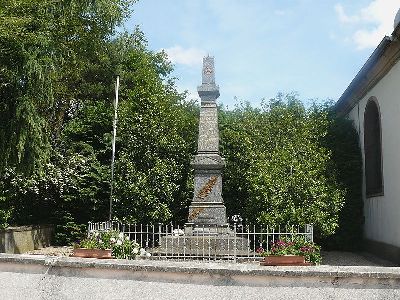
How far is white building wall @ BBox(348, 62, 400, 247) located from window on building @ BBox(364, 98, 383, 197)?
47 centimetres

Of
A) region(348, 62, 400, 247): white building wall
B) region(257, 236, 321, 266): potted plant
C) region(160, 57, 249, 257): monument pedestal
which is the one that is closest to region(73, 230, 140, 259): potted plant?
region(160, 57, 249, 257): monument pedestal

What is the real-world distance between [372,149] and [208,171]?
22.9ft

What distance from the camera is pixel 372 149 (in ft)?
57.2

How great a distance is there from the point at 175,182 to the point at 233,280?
13.1 metres

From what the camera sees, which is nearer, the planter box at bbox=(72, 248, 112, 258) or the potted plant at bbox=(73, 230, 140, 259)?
the planter box at bbox=(72, 248, 112, 258)

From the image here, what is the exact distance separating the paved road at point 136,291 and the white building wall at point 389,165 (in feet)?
35.9

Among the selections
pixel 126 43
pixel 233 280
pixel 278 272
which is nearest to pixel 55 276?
pixel 233 280

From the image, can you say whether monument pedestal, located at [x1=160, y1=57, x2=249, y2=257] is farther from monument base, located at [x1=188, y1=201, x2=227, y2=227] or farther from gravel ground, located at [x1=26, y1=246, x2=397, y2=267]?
gravel ground, located at [x1=26, y1=246, x2=397, y2=267]

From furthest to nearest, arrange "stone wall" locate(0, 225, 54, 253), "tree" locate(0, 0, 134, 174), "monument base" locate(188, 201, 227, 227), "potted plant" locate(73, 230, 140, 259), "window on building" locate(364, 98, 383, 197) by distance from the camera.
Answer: "window on building" locate(364, 98, 383, 197) → "stone wall" locate(0, 225, 54, 253) → "monument base" locate(188, 201, 227, 227) → "tree" locate(0, 0, 134, 174) → "potted plant" locate(73, 230, 140, 259)

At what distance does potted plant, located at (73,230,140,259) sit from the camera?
8.86 metres

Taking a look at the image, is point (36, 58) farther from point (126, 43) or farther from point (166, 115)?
point (126, 43)

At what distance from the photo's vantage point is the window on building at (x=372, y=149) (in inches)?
659

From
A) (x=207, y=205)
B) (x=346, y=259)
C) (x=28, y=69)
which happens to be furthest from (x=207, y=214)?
(x=28, y=69)

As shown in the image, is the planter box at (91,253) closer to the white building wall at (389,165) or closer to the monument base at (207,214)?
the monument base at (207,214)
